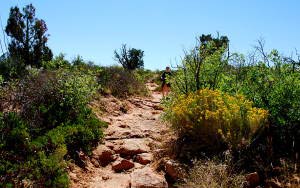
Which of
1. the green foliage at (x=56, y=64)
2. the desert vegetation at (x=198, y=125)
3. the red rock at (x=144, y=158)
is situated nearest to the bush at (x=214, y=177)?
the desert vegetation at (x=198, y=125)

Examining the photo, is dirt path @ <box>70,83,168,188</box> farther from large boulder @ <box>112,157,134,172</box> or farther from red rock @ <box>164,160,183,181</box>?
red rock @ <box>164,160,183,181</box>

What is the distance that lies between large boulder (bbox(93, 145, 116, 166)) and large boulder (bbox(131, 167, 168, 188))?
1.50 meters

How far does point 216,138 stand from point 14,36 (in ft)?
59.6

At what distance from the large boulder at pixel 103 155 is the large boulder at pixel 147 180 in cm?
150

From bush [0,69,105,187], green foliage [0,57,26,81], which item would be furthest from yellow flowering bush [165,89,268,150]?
green foliage [0,57,26,81]

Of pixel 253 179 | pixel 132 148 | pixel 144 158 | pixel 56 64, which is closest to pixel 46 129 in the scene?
pixel 132 148

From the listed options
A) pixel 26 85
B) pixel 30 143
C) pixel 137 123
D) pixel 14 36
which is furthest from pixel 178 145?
pixel 14 36

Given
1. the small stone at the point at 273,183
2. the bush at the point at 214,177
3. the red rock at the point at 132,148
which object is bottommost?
the small stone at the point at 273,183

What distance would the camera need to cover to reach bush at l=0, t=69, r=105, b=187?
255 inches

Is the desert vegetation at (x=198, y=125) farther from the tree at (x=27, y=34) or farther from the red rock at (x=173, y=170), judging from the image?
the tree at (x=27, y=34)

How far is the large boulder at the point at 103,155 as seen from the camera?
870cm

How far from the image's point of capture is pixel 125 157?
28.8 feet

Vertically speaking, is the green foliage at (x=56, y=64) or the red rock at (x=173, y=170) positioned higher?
the green foliage at (x=56, y=64)

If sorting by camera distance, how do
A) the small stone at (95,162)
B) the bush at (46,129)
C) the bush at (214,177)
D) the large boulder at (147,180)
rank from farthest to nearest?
the small stone at (95,162)
the large boulder at (147,180)
the bush at (46,129)
the bush at (214,177)
